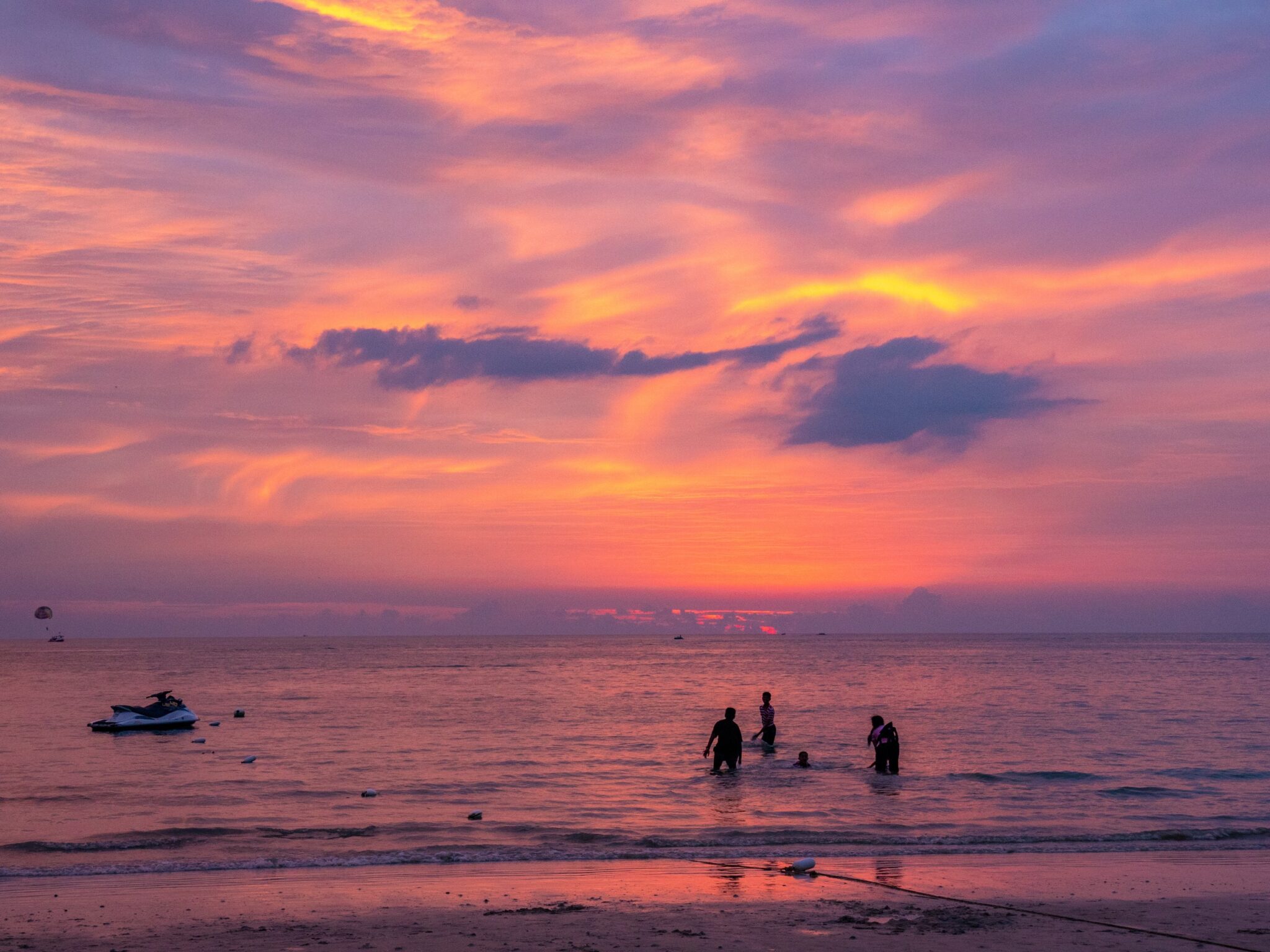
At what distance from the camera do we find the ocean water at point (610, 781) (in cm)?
2380

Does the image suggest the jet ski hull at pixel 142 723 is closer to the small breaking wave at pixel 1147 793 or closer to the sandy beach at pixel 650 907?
the sandy beach at pixel 650 907

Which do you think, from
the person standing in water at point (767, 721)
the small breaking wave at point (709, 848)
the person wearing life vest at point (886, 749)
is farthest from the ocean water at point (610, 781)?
the person standing in water at point (767, 721)

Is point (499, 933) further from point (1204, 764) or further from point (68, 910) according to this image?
point (1204, 764)

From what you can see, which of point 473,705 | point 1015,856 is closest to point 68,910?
point 1015,856

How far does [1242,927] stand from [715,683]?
9219cm

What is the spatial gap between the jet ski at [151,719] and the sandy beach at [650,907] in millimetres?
36935

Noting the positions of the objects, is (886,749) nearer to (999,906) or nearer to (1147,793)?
(1147,793)

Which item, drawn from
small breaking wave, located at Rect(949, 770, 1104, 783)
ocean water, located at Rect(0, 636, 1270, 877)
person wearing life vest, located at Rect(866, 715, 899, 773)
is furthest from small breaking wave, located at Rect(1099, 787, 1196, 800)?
person wearing life vest, located at Rect(866, 715, 899, 773)

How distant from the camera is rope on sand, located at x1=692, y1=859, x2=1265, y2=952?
573 inches

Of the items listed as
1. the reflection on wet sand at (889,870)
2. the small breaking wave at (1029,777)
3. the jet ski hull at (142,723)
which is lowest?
the jet ski hull at (142,723)

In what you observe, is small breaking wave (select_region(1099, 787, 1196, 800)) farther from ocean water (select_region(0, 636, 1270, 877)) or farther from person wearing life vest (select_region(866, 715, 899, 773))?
person wearing life vest (select_region(866, 715, 899, 773))

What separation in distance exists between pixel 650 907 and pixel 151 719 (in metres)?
45.5

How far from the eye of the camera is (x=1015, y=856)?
861 inches

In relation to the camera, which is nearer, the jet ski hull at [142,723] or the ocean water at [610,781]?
the ocean water at [610,781]
